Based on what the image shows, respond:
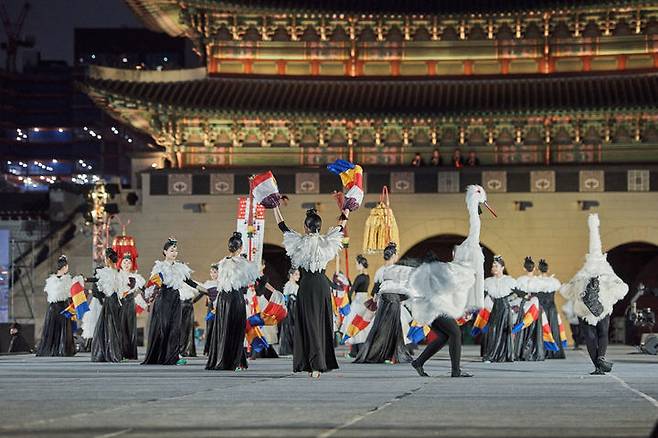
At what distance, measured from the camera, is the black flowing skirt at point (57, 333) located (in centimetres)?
2683

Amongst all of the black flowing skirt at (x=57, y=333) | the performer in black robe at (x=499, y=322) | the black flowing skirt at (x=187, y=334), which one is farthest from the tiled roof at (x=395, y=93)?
the performer in black robe at (x=499, y=322)

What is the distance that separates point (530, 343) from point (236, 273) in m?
7.36

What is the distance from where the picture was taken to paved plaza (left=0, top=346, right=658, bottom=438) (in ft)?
31.1

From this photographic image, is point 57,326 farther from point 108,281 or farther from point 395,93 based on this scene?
point 395,93

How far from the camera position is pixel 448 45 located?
3697 cm

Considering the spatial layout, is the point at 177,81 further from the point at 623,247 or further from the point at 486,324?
the point at 486,324

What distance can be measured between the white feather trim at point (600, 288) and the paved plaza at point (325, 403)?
0.82 meters

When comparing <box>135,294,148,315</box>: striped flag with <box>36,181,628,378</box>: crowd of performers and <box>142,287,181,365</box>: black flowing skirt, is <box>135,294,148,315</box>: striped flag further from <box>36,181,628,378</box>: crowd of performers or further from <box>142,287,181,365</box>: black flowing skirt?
<box>142,287,181,365</box>: black flowing skirt

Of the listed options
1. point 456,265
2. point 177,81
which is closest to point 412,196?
point 177,81

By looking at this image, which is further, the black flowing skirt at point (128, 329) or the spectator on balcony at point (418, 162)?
the spectator on balcony at point (418, 162)

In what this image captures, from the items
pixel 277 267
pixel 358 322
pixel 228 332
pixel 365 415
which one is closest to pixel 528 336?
pixel 358 322

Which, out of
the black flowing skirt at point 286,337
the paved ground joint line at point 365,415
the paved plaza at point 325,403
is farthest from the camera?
the black flowing skirt at point 286,337

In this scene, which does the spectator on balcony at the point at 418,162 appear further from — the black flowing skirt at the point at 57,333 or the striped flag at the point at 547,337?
the black flowing skirt at the point at 57,333

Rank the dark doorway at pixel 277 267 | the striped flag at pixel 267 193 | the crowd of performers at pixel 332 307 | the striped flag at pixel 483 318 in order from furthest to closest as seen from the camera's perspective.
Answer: the dark doorway at pixel 277 267 → the striped flag at pixel 483 318 → the striped flag at pixel 267 193 → the crowd of performers at pixel 332 307
